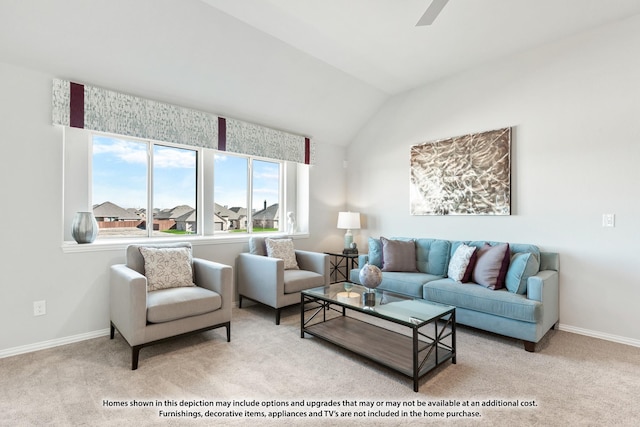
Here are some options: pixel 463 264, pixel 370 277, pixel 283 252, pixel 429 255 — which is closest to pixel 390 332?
pixel 370 277

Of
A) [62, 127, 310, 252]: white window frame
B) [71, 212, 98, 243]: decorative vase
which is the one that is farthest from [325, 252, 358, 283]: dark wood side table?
[71, 212, 98, 243]: decorative vase

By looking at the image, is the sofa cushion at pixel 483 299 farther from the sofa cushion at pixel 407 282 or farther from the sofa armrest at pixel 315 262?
the sofa armrest at pixel 315 262

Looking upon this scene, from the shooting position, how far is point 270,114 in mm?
4188

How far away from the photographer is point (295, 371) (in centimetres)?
235

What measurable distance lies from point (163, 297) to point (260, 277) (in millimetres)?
1123

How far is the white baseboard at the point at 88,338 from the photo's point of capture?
257 centimetres

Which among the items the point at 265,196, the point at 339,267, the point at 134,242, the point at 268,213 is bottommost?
the point at 339,267

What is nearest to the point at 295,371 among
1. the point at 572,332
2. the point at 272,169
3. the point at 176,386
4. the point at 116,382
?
the point at 176,386

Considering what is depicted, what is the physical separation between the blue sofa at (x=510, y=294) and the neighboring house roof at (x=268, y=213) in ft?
6.48

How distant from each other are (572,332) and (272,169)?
4.08 m

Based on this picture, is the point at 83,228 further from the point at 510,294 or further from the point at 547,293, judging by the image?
the point at 547,293

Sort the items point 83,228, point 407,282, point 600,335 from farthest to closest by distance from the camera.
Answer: point 407,282 < point 600,335 < point 83,228

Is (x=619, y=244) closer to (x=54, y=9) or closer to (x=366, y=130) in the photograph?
(x=366, y=130)

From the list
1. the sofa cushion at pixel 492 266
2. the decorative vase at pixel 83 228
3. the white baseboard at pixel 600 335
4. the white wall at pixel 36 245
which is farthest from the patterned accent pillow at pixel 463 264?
the decorative vase at pixel 83 228
